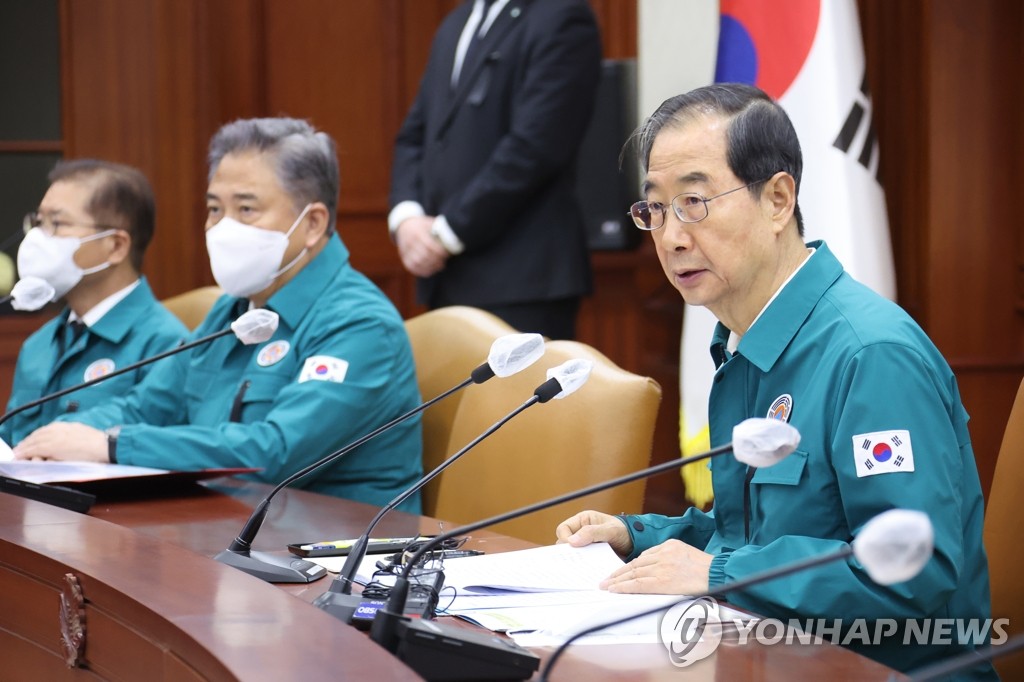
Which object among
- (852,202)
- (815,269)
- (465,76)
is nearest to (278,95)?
(465,76)

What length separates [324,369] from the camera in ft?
7.71

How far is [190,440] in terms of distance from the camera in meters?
2.29

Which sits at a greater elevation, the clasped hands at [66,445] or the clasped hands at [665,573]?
the clasped hands at [665,573]

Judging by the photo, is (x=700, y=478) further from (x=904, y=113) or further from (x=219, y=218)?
(x=219, y=218)

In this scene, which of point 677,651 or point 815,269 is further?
point 815,269

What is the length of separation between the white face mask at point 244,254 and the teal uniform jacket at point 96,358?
1.33 ft

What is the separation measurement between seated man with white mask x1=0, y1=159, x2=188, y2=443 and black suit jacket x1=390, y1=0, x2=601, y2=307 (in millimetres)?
695

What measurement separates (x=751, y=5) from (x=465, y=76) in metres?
0.71

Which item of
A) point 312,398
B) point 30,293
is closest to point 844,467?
point 312,398

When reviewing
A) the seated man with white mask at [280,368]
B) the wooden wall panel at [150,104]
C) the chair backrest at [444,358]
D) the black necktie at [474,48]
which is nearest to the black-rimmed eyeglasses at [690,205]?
the chair backrest at [444,358]

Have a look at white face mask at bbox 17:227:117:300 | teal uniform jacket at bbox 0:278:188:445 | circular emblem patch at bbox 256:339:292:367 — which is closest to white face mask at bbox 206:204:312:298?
circular emblem patch at bbox 256:339:292:367

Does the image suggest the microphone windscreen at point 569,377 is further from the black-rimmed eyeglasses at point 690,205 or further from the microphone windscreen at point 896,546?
the microphone windscreen at point 896,546

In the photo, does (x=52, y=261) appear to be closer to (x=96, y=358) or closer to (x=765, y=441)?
(x=96, y=358)

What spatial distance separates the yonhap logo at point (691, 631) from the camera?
1.21 meters
